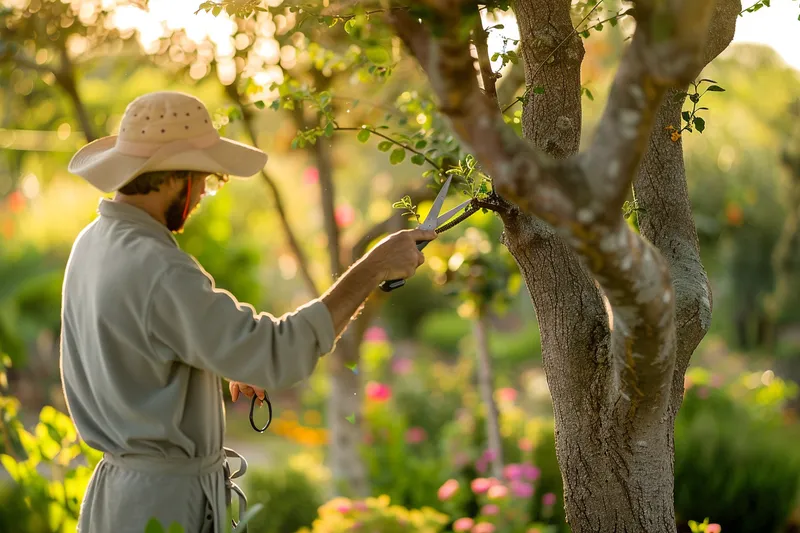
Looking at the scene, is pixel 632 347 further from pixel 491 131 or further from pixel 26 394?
pixel 26 394

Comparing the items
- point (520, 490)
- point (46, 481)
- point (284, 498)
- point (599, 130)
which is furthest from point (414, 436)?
point (599, 130)

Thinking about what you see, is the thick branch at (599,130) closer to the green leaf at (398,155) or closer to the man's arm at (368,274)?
the man's arm at (368,274)

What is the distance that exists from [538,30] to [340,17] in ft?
1.57

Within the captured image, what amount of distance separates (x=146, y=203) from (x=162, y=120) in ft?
0.56

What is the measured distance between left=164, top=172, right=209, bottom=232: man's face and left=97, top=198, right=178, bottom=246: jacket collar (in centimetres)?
4

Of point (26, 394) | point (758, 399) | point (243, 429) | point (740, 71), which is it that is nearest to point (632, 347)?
point (758, 399)

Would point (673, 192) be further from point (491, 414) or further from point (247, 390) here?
point (491, 414)

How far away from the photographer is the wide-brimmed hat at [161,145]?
1.76 metres

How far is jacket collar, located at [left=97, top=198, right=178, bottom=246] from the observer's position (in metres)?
1.76

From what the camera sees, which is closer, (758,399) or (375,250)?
(375,250)

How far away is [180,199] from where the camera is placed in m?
1.83

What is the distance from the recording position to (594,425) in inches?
85.7

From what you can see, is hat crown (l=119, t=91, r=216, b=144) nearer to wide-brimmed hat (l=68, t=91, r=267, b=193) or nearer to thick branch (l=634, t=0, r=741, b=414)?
wide-brimmed hat (l=68, t=91, r=267, b=193)

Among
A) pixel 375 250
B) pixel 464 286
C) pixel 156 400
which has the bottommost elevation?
pixel 156 400
